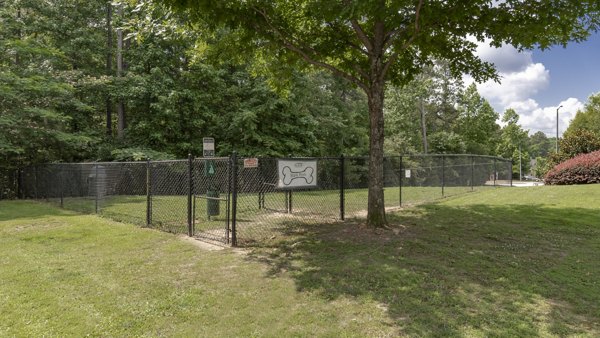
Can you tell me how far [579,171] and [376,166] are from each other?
12661mm

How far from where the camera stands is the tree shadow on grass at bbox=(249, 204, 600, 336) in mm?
3543

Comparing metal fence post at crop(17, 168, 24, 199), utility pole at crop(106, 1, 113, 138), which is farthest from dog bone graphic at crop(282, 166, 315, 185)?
utility pole at crop(106, 1, 113, 138)

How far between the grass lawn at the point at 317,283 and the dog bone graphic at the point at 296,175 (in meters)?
1.03

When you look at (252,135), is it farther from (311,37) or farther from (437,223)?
(437,223)

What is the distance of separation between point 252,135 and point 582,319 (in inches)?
669

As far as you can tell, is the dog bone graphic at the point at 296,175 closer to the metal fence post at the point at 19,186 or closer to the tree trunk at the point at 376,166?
the tree trunk at the point at 376,166

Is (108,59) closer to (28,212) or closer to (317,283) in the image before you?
(28,212)

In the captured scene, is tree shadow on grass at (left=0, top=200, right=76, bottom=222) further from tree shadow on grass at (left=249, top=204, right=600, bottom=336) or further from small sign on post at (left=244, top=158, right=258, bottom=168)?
tree shadow on grass at (left=249, top=204, right=600, bottom=336)

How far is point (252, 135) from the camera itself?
19.4 meters

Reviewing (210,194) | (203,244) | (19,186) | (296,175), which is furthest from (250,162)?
(19,186)

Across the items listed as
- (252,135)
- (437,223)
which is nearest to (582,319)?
(437,223)

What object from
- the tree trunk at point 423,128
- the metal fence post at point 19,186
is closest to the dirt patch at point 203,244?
the metal fence post at point 19,186

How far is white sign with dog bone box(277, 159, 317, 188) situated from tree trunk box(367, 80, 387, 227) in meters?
1.20

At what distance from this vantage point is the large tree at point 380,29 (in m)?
5.92
